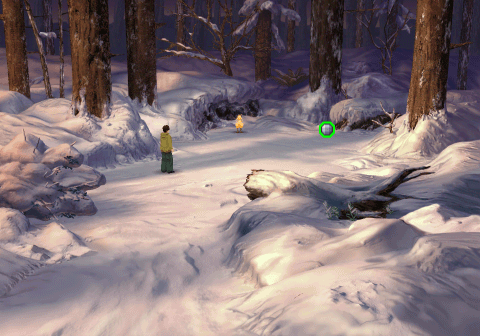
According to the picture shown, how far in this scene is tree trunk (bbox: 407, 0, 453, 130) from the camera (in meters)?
7.95

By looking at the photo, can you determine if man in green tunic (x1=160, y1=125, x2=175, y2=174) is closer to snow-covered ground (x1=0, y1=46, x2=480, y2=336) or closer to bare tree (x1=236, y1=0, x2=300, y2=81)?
snow-covered ground (x1=0, y1=46, x2=480, y2=336)

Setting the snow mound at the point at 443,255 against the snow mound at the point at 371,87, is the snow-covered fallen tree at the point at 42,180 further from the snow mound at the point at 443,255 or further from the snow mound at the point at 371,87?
the snow mound at the point at 371,87

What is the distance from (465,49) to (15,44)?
15499 mm

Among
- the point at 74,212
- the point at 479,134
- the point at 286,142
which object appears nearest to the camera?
the point at 74,212

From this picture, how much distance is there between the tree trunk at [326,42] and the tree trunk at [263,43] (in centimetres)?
375

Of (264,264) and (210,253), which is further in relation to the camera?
(210,253)

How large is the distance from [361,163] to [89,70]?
5.19m

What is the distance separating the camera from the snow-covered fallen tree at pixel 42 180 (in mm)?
3865

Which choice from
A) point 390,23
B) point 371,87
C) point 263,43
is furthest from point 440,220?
point 390,23

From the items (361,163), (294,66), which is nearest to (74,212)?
(361,163)

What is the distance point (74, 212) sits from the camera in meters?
4.29

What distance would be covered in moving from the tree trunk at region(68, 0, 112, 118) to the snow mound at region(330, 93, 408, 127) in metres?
6.85

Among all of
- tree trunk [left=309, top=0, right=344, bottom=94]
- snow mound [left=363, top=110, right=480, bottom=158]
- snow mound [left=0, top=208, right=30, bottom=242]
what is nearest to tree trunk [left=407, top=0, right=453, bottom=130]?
snow mound [left=363, top=110, right=480, bottom=158]

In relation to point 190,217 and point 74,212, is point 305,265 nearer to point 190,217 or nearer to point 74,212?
point 190,217
